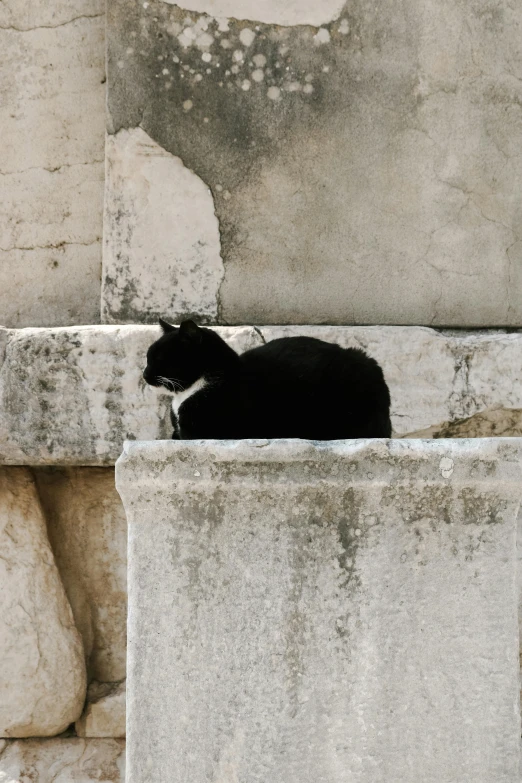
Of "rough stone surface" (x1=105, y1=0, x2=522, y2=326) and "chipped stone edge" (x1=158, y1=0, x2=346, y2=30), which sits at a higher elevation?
"chipped stone edge" (x1=158, y1=0, x2=346, y2=30)

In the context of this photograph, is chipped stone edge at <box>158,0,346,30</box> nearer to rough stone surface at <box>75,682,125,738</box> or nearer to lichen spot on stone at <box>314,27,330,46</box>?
lichen spot on stone at <box>314,27,330,46</box>

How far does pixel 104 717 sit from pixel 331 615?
3.96 feet

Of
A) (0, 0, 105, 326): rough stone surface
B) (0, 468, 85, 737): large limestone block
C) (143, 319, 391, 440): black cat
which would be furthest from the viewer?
(0, 0, 105, 326): rough stone surface

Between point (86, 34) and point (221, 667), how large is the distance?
76.5 inches

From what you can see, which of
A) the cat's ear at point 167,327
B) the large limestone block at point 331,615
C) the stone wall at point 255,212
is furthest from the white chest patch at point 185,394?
the large limestone block at point 331,615

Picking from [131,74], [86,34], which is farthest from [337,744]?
[86,34]

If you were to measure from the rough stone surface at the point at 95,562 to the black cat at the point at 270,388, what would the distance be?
460 millimetres

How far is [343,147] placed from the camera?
2.42 metres

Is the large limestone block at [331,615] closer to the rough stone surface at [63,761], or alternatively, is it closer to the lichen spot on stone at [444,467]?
the lichen spot on stone at [444,467]

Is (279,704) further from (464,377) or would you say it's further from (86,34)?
(86,34)

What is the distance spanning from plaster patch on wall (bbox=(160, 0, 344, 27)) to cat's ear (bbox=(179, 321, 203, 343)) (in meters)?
0.90

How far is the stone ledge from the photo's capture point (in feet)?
7.22

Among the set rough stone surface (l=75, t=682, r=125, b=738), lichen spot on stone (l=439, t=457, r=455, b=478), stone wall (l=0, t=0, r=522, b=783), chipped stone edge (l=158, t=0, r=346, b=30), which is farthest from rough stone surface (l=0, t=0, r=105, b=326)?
lichen spot on stone (l=439, t=457, r=455, b=478)

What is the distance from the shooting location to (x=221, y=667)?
4.58 feet
